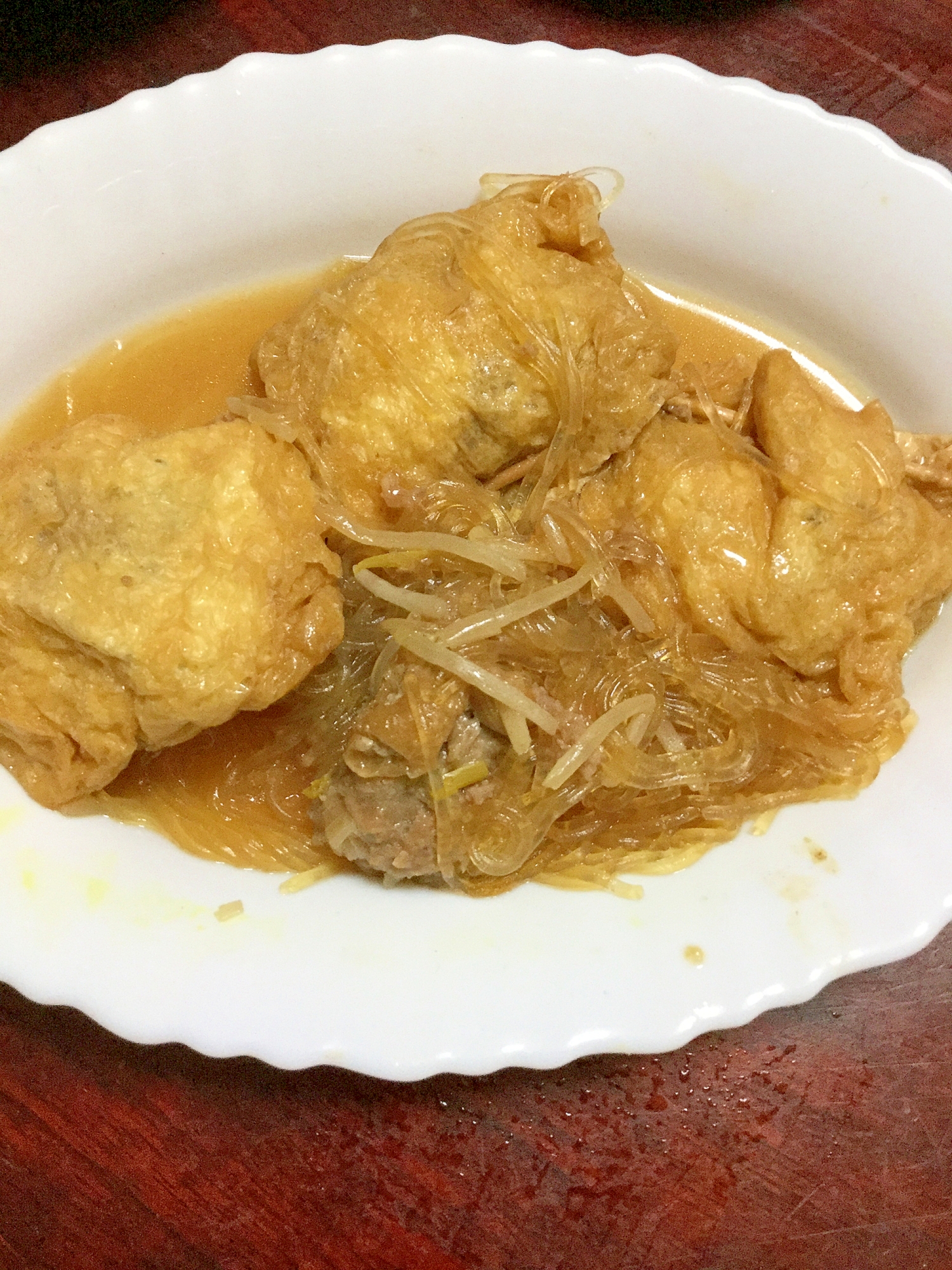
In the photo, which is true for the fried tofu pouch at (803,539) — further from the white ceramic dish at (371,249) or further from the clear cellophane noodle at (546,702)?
the white ceramic dish at (371,249)

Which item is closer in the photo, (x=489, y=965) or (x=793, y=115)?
(x=489, y=965)

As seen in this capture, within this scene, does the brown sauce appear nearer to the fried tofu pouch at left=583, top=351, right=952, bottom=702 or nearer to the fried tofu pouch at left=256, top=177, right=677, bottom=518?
the fried tofu pouch at left=256, top=177, right=677, bottom=518

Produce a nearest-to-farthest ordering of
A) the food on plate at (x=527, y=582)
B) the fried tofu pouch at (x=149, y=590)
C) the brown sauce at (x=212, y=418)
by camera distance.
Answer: the fried tofu pouch at (x=149, y=590), the food on plate at (x=527, y=582), the brown sauce at (x=212, y=418)

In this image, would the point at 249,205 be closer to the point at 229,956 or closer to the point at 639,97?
the point at 639,97

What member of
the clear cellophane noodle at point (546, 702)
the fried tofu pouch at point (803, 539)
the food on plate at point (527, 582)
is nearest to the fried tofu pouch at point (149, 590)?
the food on plate at point (527, 582)

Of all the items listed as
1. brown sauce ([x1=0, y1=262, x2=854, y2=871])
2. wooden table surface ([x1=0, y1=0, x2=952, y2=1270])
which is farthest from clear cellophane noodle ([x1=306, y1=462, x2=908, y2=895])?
wooden table surface ([x1=0, y1=0, x2=952, y2=1270])

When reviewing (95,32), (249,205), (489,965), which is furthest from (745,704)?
(95,32)

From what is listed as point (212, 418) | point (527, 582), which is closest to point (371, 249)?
point (212, 418)
